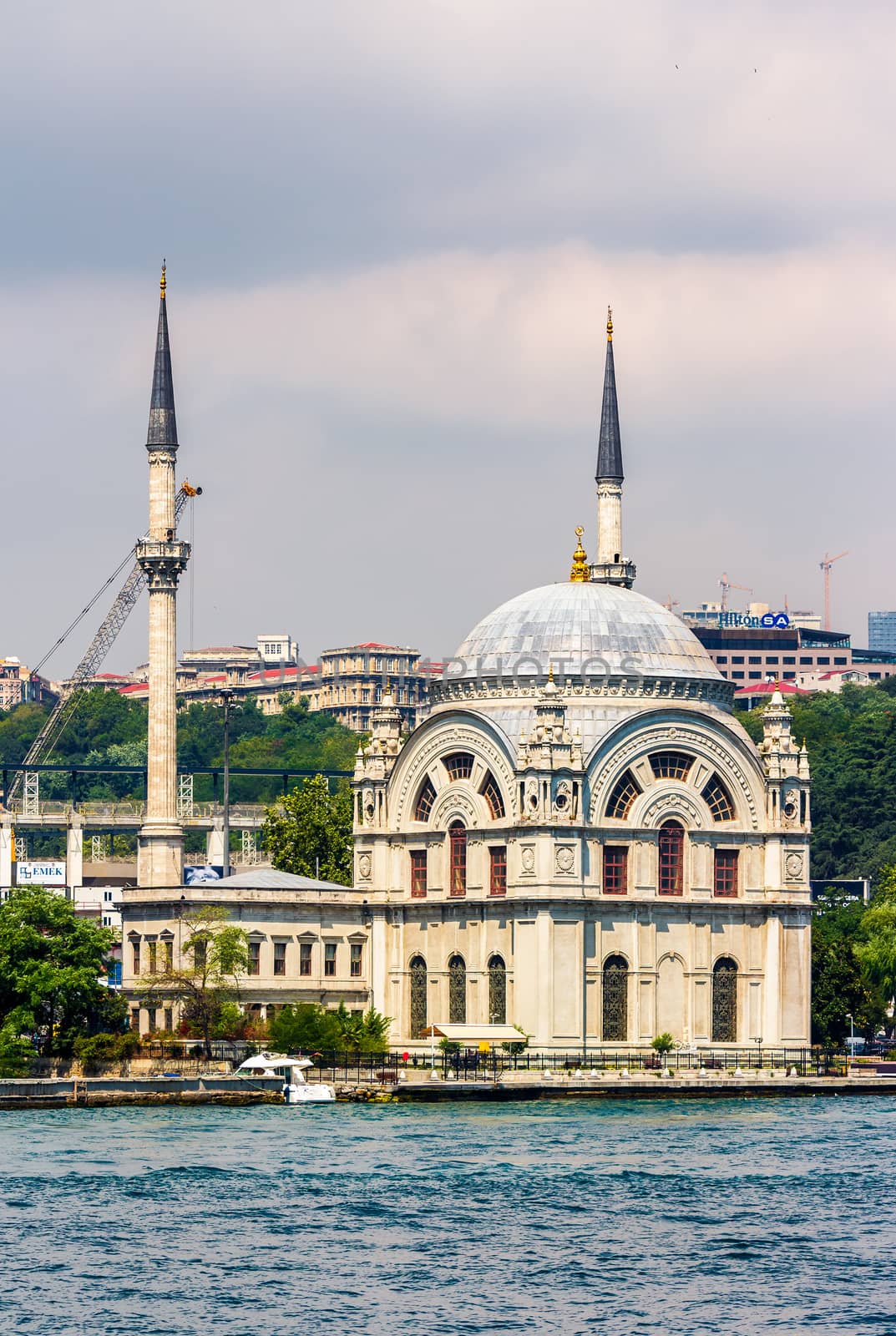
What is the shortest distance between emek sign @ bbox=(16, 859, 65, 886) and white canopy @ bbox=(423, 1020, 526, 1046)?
53.0m

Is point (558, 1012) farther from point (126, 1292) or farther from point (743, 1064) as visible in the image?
point (126, 1292)

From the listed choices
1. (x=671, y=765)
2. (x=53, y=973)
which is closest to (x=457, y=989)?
(x=671, y=765)

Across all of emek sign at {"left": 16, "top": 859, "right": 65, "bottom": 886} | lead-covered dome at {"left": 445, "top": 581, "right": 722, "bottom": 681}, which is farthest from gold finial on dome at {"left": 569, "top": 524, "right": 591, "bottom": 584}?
emek sign at {"left": 16, "top": 859, "right": 65, "bottom": 886}

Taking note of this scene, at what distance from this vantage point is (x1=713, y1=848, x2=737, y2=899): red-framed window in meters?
111

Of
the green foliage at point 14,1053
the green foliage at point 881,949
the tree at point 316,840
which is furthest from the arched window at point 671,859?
the green foliage at point 14,1053

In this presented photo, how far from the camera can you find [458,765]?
112188 mm

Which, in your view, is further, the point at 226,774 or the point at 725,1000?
the point at 226,774

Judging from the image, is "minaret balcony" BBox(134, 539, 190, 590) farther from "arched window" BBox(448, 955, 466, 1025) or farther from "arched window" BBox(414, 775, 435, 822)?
"arched window" BBox(448, 955, 466, 1025)

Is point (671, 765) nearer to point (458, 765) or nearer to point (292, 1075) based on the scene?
point (458, 765)

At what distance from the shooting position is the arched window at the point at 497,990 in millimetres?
108812

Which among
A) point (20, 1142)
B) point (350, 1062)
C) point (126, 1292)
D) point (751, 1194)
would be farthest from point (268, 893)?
point (126, 1292)

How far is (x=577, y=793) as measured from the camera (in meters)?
107

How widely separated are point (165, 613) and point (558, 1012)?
2239cm

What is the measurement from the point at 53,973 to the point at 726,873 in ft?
83.2
